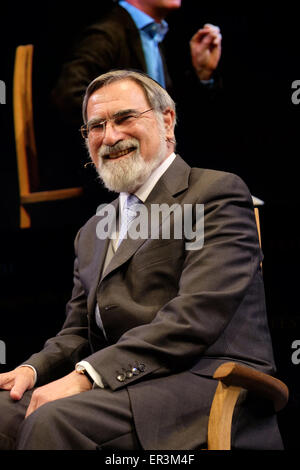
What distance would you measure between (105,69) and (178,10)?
51cm

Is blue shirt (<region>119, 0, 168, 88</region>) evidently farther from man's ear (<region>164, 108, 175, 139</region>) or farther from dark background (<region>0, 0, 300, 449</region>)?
man's ear (<region>164, 108, 175, 139</region>)

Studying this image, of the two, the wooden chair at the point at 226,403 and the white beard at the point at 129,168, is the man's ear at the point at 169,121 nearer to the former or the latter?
the white beard at the point at 129,168

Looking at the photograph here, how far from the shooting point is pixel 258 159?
2756 millimetres

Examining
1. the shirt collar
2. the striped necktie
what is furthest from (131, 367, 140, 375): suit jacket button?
the shirt collar

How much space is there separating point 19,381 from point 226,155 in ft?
4.91

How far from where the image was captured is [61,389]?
1.59 meters

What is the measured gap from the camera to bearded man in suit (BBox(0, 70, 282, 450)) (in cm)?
150

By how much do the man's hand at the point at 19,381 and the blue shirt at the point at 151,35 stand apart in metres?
1.70

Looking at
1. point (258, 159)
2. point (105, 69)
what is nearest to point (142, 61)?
point (105, 69)

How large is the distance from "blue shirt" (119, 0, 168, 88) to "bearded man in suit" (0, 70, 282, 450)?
85 cm
